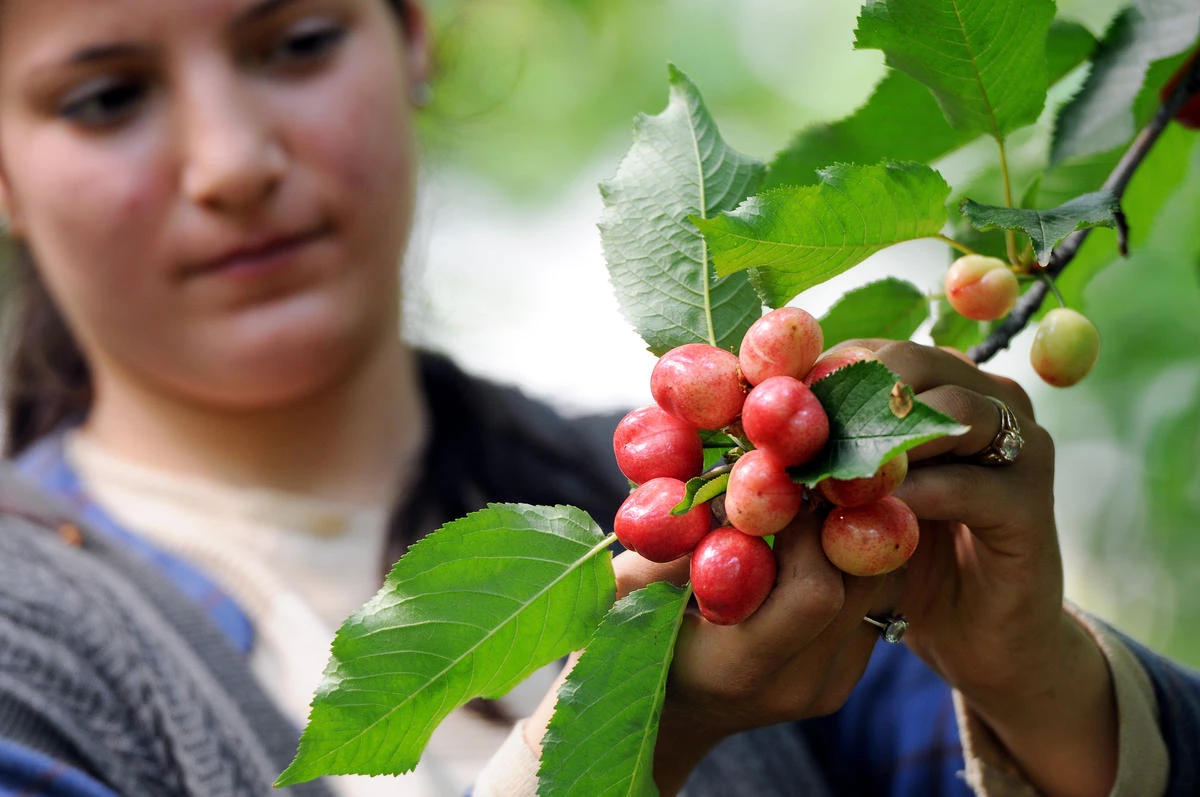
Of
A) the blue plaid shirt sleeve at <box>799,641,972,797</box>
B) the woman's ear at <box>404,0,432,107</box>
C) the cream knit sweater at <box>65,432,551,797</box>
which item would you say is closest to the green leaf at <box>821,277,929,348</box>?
the blue plaid shirt sleeve at <box>799,641,972,797</box>

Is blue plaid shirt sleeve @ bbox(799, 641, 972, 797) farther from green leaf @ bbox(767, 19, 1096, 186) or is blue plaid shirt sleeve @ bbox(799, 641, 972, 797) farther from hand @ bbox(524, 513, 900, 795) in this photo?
green leaf @ bbox(767, 19, 1096, 186)

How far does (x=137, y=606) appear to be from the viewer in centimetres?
121

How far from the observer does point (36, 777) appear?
1010mm

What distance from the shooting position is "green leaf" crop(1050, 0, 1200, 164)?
69 cm

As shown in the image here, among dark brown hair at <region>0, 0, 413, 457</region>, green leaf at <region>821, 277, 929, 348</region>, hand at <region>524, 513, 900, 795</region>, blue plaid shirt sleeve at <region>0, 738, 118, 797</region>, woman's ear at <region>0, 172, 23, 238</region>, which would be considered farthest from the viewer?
dark brown hair at <region>0, 0, 413, 457</region>

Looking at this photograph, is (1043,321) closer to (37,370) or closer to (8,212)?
(8,212)

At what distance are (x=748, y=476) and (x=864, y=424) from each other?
60 millimetres

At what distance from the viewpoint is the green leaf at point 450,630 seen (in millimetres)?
534

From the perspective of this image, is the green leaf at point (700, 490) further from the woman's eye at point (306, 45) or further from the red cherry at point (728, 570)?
the woman's eye at point (306, 45)

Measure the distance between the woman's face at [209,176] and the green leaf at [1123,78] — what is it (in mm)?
913

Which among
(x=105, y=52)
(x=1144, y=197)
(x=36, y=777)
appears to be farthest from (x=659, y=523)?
(x=105, y=52)

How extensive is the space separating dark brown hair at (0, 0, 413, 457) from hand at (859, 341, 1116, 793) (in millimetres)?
1548

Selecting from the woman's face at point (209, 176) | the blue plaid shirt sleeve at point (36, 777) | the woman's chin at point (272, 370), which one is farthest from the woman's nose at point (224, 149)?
the blue plaid shirt sleeve at point (36, 777)

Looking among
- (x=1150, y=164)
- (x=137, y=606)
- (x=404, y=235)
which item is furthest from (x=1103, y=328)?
(x=137, y=606)
